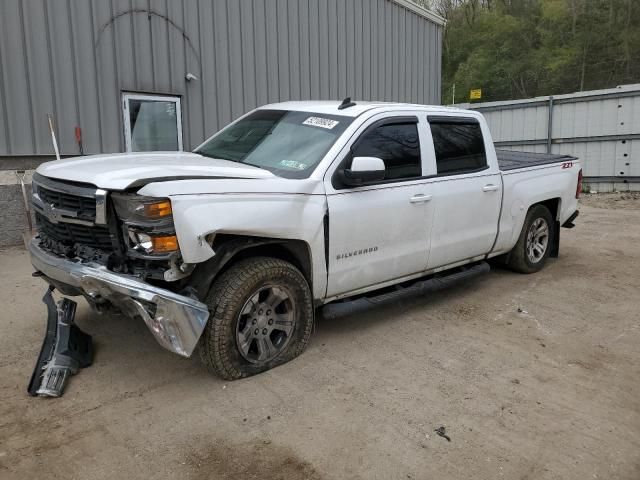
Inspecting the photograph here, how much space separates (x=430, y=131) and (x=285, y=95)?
6.06 m

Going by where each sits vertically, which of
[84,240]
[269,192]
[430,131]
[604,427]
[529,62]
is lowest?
[604,427]

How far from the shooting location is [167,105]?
29.5ft

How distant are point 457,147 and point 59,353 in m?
3.73

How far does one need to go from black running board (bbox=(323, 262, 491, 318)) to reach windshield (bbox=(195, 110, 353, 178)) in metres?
1.07

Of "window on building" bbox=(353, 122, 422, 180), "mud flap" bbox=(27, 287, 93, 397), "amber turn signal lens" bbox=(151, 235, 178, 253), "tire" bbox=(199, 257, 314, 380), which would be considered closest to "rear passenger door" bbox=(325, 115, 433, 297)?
"window on building" bbox=(353, 122, 422, 180)

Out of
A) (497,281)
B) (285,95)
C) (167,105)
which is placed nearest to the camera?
(497,281)

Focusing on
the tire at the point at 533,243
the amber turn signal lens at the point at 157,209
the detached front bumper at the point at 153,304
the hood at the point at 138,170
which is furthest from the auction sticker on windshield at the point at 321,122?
the tire at the point at 533,243

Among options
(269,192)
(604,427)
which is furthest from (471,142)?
(604,427)

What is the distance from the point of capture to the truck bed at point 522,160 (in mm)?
5855

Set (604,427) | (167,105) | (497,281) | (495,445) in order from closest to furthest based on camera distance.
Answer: (495,445)
(604,427)
(497,281)
(167,105)

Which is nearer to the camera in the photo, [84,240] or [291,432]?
[291,432]

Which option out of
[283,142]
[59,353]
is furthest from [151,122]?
[59,353]

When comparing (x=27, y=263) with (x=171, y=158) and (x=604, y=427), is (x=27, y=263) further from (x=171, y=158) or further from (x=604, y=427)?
(x=604, y=427)

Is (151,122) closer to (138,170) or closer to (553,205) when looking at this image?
(138,170)
